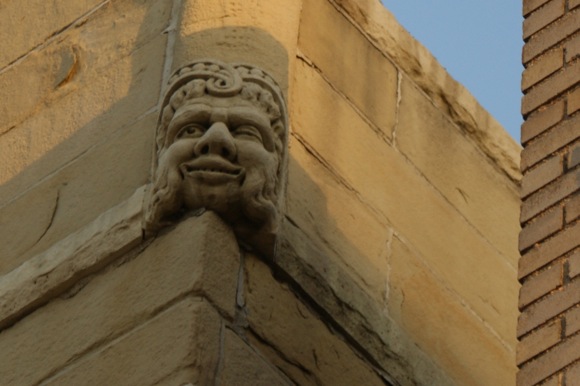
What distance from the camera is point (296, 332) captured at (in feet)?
20.2

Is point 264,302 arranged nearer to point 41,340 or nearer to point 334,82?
point 41,340

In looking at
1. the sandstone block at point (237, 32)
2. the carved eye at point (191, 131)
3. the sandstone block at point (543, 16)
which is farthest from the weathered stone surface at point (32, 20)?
the sandstone block at point (543, 16)

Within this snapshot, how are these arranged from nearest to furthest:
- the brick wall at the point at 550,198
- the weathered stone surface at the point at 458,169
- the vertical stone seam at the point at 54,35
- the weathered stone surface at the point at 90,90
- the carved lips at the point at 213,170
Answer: the brick wall at the point at 550,198, the carved lips at the point at 213,170, the weathered stone surface at the point at 90,90, the vertical stone seam at the point at 54,35, the weathered stone surface at the point at 458,169

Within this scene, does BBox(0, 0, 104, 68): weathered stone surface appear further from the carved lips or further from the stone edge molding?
the carved lips

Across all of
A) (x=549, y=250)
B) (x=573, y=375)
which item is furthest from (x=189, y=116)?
(x=573, y=375)

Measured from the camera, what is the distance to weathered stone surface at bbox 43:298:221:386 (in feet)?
18.6

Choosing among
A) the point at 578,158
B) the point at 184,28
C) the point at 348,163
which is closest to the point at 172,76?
the point at 184,28

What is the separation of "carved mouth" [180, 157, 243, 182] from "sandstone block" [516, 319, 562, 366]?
0.96 meters

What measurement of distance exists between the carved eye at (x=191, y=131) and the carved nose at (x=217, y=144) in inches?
2.0

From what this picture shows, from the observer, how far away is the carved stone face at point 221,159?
19.7 feet

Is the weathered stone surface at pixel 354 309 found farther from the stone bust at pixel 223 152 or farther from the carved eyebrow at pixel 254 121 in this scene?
the carved eyebrow at pixel 254 121

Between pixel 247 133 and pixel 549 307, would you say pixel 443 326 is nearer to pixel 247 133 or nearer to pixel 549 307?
pixel 247 133

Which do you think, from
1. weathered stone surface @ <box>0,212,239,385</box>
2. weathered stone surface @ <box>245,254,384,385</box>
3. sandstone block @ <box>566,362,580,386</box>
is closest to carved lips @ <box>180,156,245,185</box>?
weathered stone surface @ <box>0,212,239,385</box>

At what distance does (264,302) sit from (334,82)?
112 centimetres
